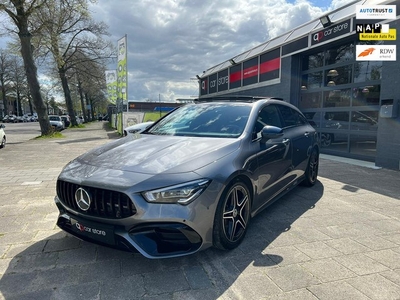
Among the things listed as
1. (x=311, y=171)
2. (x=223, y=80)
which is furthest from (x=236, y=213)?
(x=223, y=80)

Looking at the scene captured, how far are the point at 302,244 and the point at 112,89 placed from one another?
2236 cm

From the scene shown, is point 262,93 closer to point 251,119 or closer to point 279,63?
point 279,63

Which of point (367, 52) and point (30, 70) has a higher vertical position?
point (30, 70)

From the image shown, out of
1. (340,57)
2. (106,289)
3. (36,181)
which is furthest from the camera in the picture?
(340,57)

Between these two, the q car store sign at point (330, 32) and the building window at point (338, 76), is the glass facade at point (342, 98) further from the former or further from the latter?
the q car store sign at point (330, 32)

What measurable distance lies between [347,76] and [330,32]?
4.92ft

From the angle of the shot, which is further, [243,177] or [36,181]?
[36,181]

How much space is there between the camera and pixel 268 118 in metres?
3.70

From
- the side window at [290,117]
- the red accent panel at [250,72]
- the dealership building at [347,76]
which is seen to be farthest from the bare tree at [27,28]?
the side window at [290,117]

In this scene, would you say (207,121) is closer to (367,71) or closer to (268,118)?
(268,118)

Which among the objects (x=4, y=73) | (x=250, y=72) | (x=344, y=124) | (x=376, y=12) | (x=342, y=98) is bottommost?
(x=344, y=124)

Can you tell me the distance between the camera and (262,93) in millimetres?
12750

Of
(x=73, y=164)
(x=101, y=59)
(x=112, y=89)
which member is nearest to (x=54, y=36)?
(x=112, y=89)

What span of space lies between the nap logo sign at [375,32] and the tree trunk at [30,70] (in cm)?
1545
